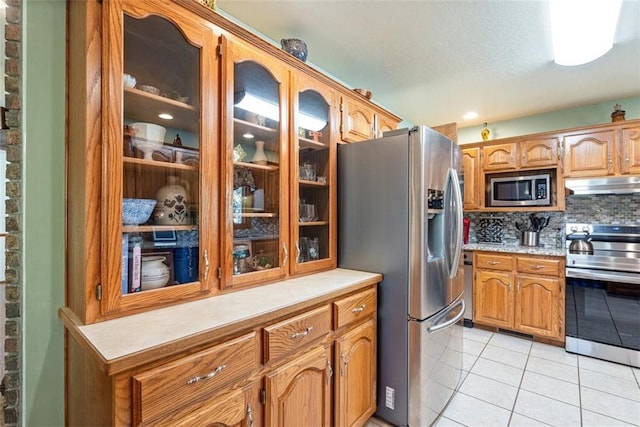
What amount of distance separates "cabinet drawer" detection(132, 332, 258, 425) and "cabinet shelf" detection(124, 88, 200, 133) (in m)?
0.91

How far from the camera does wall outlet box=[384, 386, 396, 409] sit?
1781 millimetres

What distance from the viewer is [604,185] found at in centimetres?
287

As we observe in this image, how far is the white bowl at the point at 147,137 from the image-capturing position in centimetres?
120

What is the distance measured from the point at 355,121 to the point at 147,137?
1.40m

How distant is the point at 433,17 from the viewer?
1802 millimetres

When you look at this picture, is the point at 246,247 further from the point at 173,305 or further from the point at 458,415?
the point at 458,415

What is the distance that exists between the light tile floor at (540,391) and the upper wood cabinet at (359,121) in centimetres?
187

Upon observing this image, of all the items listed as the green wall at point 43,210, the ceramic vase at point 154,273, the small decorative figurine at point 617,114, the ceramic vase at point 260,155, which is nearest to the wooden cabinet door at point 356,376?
the ceramic vase at point 154,273

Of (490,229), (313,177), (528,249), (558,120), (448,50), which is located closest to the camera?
(313,177)

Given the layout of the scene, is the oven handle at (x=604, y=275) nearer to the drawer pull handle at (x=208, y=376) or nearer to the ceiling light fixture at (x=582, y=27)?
the ceiling light fixture at (x=582, y=27)

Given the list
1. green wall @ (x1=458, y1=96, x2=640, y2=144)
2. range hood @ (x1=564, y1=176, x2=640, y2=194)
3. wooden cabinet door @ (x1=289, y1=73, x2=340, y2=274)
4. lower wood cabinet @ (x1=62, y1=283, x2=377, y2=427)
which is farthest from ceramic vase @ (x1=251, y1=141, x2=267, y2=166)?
green wall @ (x1=458, y1=96, x2=640, y2=144)

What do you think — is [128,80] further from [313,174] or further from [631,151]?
[631,151]

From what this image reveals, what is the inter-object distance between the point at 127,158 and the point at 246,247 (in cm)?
68

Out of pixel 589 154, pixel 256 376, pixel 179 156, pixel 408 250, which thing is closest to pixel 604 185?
pixel 589 154
